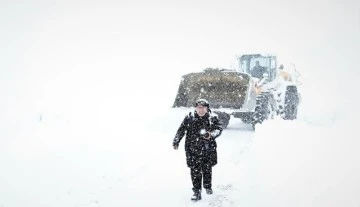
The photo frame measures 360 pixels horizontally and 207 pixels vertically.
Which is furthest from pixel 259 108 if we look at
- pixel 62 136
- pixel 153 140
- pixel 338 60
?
pixel 338 60

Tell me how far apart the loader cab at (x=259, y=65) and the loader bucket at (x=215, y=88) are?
2165 millimetres

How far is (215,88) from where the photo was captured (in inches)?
475

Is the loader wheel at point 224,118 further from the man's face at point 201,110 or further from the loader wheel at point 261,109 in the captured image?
the man's face at point 201,110

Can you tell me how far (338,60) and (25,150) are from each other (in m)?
44.7

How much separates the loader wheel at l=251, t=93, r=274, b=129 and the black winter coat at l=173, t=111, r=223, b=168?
5960 millimetres

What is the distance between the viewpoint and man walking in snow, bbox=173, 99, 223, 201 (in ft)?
18.3

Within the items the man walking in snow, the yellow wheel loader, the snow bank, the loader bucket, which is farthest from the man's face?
the loader bucket

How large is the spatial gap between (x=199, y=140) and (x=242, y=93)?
6.36m

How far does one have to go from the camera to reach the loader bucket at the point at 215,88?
1177 centimetres

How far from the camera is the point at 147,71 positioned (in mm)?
57812

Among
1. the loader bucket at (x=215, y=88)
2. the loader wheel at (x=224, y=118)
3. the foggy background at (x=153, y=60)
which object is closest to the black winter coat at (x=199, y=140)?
the loader bucket at (x=215, y=88)

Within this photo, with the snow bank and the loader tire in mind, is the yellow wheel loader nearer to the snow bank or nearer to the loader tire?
the loader tire

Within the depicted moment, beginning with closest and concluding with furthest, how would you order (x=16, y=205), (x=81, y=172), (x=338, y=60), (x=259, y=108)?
(x=16, y=205), (x=81, y=172), (x=259, y=108), (x=338, y=60)

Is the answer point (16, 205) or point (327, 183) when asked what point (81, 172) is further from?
point (327, 183)
